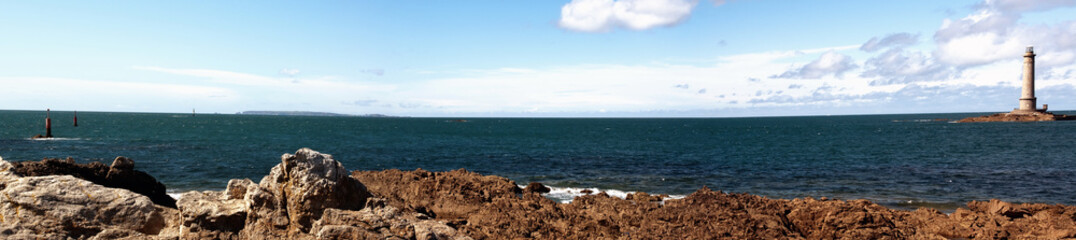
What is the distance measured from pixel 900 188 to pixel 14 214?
1471 inches

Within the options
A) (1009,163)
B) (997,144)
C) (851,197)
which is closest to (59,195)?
(851,197)

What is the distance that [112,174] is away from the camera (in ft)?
47.1

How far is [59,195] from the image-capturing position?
412 inches

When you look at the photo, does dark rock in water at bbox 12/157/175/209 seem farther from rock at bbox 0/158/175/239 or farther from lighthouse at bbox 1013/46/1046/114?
lighthouse at bbox 1013/46/1046/114

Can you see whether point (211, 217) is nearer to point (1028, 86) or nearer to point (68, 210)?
point (68, 210)

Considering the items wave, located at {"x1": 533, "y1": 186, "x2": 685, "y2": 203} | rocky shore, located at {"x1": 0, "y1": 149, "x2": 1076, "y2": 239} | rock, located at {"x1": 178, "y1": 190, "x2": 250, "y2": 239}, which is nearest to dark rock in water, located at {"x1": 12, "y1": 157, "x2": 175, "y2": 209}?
rocky shore, located at {"x1": 0, "y1": 149, "x2": 1076, "y2": 239}

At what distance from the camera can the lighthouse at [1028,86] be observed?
4313 inches

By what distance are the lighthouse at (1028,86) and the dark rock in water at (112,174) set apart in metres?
145

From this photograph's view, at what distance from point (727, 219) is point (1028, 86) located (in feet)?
453

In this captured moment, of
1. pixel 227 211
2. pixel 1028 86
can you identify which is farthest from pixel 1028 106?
pixel 227 211

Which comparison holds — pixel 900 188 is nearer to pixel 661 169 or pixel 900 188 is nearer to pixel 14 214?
pixel 661 169

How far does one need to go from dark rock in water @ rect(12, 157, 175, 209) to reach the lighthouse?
14505 centimetres

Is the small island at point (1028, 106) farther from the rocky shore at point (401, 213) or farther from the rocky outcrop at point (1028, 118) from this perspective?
the rocky shore at point (401, 213)

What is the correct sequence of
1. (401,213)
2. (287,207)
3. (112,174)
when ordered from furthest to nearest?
(112,174) < (401,213) < (287,207)
